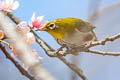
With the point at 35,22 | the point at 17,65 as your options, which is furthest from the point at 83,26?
the point at 17,65

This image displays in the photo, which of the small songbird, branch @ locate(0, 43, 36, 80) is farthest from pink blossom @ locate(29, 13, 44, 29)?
branch @ locate(0, 43, 36, 80)

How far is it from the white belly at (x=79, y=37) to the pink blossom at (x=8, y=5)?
18 centimetres

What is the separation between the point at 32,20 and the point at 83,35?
153 mm

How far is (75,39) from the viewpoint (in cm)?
66

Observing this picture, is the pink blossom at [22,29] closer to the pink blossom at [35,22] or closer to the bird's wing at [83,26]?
the pink blossom at [35,22]

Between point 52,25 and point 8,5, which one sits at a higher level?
point 8,5

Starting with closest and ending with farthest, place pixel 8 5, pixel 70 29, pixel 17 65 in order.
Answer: pixel 17 65 → pixel 8 5 → pixel 70 29

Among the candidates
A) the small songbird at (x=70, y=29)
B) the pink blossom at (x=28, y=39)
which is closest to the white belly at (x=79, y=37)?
the small songbird at (x=70, y=29)

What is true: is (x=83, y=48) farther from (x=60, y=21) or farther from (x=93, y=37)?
(x=60, y=21)

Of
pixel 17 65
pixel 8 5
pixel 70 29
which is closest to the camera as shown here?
pixel 17 65

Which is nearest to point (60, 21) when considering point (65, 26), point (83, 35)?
point (65, 26)

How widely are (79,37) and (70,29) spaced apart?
0.10 meters

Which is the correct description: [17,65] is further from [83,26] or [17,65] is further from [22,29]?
[83,26]

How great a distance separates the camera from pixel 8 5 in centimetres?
65
